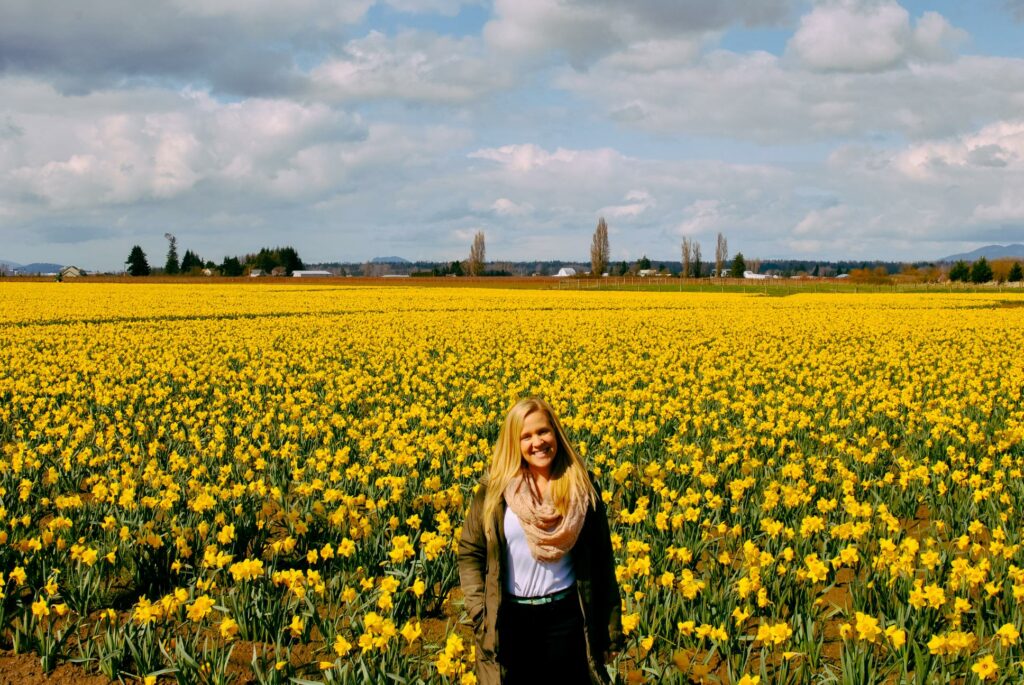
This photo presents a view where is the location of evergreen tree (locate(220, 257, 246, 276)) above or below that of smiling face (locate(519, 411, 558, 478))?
above

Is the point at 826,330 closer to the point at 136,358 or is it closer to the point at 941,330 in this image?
the point at 941,330

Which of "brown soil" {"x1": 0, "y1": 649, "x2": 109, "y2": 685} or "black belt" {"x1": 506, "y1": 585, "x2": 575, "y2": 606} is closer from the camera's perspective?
"black belt" {"x1": 506, "y1": 585, "x2": 575, "y2": 606}

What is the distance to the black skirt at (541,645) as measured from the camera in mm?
3979

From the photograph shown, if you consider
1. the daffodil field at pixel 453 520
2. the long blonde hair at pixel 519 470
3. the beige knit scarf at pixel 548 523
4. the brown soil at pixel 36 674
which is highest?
the long blonde hair at pixel 519 470

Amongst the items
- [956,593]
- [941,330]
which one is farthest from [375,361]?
[941,330]

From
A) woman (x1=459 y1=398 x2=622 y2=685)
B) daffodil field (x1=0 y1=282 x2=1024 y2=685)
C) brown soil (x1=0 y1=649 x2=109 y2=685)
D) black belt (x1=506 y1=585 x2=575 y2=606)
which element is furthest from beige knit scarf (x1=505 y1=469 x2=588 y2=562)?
brown soil (x1=0 y1=649 x2=109 y2=685)

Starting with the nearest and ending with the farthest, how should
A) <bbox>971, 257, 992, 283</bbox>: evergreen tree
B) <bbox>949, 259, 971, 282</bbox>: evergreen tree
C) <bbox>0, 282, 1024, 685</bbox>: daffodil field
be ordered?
<bbox>0, 282, 1024, 685</bbox>: daffodil field < <bbox>971, 257, 992, 283</bbox>: evergreen tree < <bbox>949, 259, 971, 282</bbox>: evergreen tree

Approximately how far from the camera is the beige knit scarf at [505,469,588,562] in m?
3.84

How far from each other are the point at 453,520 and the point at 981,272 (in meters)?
123

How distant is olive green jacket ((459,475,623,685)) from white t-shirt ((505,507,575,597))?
0.11ft

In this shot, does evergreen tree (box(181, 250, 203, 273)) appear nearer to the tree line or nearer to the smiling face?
the tree line

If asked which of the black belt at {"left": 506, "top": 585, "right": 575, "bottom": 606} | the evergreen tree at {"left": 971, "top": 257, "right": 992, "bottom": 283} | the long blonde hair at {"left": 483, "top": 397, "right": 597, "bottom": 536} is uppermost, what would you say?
the evergreen tree at {"left": 971, "top": 257, "right": 992, "bottom": 283}

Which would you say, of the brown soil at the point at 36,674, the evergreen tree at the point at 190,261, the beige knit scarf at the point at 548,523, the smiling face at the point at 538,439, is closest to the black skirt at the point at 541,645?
the beige knit scarf at the point at 548,523

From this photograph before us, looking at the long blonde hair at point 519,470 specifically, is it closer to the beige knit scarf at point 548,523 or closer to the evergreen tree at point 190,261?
the beige knit scarf at point 548,523
